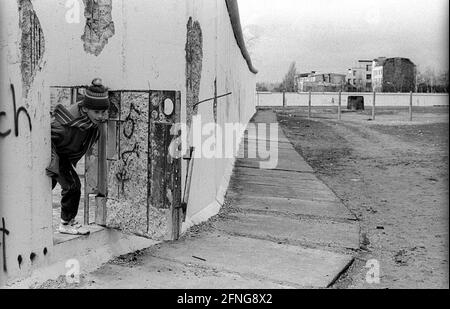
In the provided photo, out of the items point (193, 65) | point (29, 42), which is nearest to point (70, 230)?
point (29, 42)

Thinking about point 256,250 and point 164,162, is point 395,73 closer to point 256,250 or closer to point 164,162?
point 256,250

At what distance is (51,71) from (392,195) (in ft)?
20.9

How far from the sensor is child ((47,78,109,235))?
407 centimetres

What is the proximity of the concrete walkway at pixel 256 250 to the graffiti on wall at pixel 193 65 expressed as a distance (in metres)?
1.31

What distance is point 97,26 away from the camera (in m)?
4.34

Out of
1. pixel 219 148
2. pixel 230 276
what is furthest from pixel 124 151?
pixel 219 148

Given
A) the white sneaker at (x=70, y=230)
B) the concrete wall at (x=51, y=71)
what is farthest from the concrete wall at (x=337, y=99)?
the white sneaker at (x=70, y=230)

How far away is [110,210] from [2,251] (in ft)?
4.01

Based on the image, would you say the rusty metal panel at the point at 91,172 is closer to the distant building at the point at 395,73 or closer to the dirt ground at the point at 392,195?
the dirt ground at the point at 392,195

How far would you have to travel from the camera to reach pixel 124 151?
15.1 feet

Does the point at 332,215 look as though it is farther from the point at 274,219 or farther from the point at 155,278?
the point at 155,278

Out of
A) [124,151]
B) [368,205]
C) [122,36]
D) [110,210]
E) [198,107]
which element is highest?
[122,36]
